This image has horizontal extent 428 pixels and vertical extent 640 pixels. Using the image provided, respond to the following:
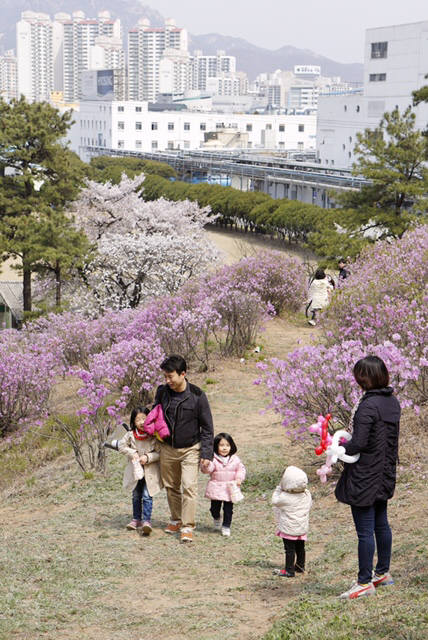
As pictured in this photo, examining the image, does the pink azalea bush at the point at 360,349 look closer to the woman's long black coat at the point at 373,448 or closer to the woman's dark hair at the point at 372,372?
the woman's long black coat at the point at 373,448

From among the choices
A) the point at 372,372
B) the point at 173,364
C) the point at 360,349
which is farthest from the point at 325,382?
the point at 372,372

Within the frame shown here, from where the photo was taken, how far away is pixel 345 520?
7551mm

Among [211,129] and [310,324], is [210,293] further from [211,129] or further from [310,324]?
[211,129]

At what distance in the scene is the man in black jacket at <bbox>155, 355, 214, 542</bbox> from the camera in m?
6.82

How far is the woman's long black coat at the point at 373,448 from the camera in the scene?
518cm

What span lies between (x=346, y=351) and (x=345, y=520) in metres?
1.85

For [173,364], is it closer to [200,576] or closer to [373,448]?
[200,576]

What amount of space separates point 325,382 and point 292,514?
2623 mm

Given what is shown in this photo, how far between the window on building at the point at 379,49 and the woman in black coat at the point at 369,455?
7335 centimetres

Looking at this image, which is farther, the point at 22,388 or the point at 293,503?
the point at 22,388

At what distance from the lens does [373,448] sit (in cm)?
523

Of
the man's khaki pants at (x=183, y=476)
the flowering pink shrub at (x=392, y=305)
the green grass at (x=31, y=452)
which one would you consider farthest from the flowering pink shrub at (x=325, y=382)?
the green grass at (x=31, y=452)

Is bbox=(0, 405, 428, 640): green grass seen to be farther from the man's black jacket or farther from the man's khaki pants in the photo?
the man's black jacket

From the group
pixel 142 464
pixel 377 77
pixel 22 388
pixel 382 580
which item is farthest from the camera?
pixel 377 77
